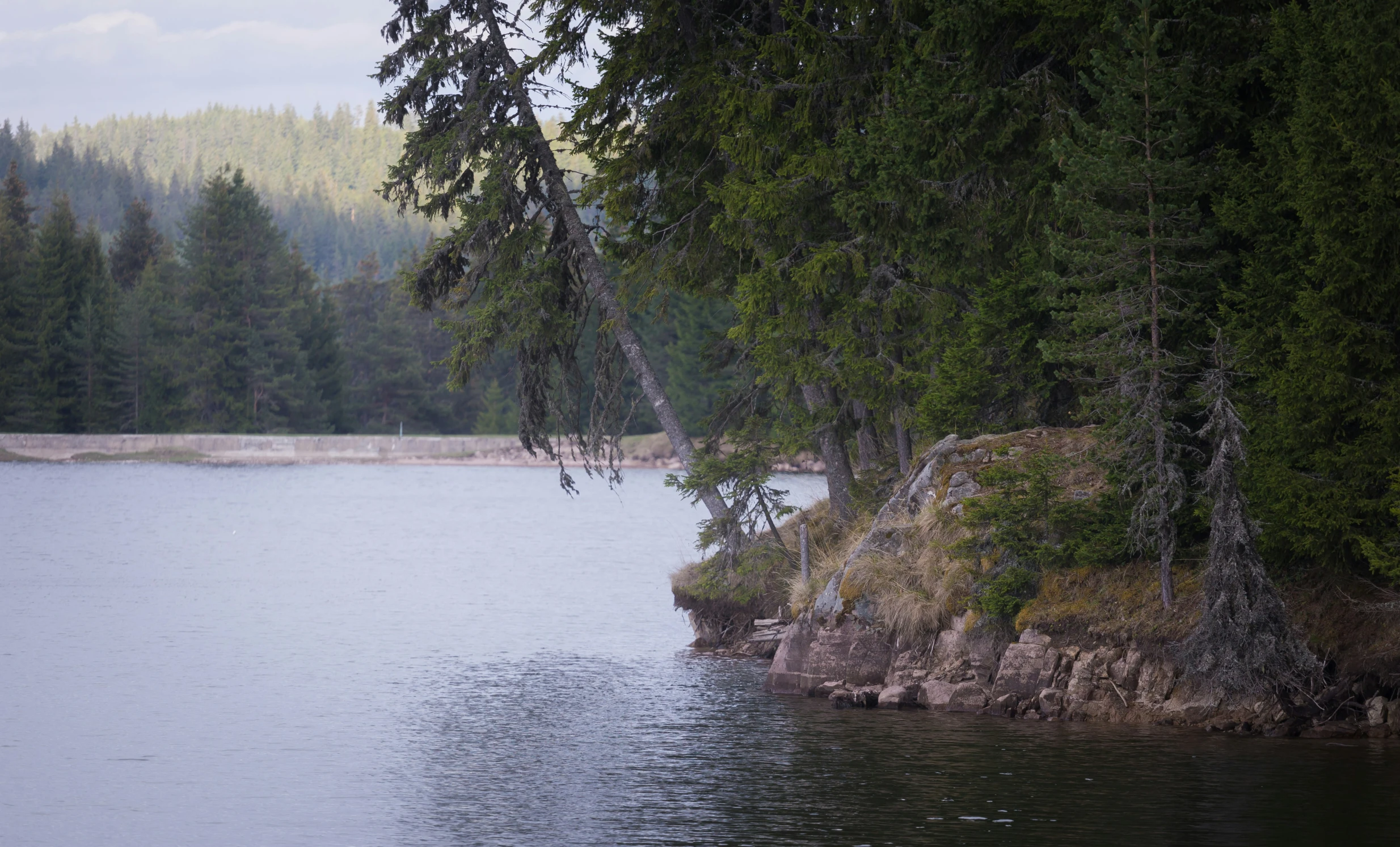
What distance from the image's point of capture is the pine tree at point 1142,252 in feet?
49.9

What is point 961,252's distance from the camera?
1934cm

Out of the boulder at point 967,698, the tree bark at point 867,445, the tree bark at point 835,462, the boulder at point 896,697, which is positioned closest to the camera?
the boulder at point 967,698

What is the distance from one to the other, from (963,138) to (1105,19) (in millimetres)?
2612

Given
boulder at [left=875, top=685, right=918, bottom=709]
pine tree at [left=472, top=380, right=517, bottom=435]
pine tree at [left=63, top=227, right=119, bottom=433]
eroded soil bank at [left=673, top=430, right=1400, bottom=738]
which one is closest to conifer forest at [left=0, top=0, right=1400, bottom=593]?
eroded soil bank at [left=673, top=430, right=1400, bottom=738]

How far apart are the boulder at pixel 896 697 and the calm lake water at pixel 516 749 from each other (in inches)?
12.8

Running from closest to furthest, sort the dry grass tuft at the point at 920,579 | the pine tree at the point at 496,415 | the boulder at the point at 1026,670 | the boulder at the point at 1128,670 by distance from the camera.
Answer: the boulder at the point at 1128,670, the boulder at the point at 1026,670, the dry grass tuft at the point at 920,579, the pine tree at the point at 496,415

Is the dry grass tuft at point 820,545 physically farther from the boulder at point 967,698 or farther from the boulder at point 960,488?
the boulder at point 967,698

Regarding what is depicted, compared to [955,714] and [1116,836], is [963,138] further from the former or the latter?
[1116,836]

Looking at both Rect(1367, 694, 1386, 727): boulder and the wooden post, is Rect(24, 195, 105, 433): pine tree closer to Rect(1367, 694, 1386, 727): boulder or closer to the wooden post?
the wooden post

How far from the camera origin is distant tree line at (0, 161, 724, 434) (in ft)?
320

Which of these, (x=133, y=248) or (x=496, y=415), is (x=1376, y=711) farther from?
(x=133, y=248)

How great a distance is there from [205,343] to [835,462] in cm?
8762

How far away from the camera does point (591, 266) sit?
25.2m

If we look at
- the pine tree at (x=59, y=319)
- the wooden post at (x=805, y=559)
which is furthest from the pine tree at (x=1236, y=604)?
the pine tree at (x=59, y=319)
